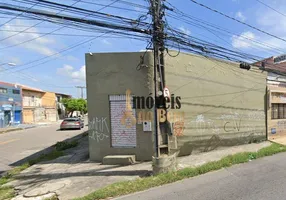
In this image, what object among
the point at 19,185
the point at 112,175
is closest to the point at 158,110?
the point at 112,175

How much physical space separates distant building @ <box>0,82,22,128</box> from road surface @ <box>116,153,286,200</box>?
3223 cm

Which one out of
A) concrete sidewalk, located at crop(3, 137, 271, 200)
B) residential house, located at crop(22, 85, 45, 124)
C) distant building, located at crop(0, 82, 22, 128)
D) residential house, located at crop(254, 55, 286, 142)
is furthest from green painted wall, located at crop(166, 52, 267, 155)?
residential house, located at crop(22, 85, 45, 124)

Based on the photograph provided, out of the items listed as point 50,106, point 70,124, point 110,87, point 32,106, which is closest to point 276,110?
point 110,87

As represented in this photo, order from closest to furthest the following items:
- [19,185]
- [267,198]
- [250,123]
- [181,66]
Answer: [267,198]
[19,185]
[181,66]
[250,123]

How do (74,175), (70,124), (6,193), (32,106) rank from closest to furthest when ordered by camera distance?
(6,193)
(74,175)
(70,124)
(32,106)

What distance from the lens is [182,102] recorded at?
960 cm

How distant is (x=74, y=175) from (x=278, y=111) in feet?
39.0

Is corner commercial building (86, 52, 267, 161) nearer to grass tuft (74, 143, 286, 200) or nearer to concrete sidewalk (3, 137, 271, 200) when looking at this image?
concrete sidewalk (3, 137, 271, 200)

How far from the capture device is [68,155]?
10.6m

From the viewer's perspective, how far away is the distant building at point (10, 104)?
106 feet

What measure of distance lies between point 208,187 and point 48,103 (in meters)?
48.1

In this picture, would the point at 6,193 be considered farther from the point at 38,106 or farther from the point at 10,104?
the point at 38,106

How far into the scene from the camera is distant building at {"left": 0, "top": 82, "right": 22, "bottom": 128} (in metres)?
32.4

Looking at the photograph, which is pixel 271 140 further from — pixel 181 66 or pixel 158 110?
pixel 158 110
